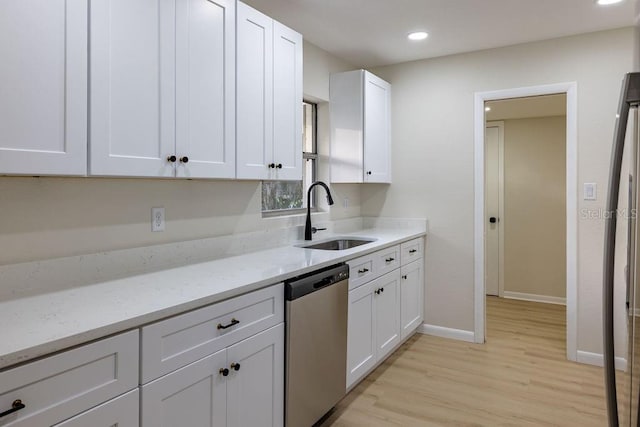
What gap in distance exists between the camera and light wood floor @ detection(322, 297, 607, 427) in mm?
2393

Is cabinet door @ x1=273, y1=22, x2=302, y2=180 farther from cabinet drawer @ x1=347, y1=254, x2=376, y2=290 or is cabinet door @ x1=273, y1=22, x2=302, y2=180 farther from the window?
cabinet drawer @ x1=347, y1=254, x2=376, y2=290

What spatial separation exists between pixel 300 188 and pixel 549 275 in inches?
133

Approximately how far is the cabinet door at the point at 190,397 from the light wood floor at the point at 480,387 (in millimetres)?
1021

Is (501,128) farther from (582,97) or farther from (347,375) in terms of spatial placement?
(347,375)

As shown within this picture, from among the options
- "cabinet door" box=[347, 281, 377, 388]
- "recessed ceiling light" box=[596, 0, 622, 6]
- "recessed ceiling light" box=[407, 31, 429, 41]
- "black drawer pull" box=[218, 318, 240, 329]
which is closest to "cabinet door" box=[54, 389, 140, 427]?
"black drawer pull" box=[218, 318, 240, 329]

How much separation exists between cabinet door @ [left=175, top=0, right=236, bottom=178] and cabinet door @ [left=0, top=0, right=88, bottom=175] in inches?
16.5

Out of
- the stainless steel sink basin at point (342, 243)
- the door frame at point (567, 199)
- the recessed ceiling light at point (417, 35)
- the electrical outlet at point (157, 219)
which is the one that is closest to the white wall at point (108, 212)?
the electrical outlet at point (157, 219)

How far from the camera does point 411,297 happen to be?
347 cm

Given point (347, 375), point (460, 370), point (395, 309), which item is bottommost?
point (460, 370)

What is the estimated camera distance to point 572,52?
317cm

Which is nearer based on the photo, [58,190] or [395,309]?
[58,190]

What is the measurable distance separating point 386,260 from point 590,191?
165 cm

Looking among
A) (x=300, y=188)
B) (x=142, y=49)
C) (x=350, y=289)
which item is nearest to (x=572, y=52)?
(x=300, y=188)

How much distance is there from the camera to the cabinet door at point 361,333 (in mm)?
2475
